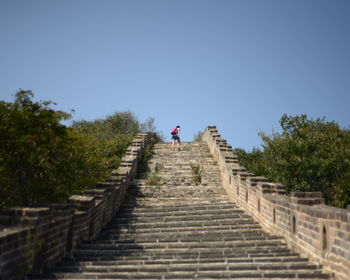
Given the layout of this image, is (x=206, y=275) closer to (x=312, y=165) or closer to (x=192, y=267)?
(x=192, y=267)

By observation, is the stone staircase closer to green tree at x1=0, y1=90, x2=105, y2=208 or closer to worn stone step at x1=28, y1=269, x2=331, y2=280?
worn stone step at x1=28, y1=269, x2=331, y2=280

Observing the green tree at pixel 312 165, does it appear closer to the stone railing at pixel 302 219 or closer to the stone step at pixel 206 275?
the stone railing at pixel 302 219

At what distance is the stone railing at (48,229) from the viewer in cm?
558

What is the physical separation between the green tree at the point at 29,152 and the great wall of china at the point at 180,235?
3.30 feet

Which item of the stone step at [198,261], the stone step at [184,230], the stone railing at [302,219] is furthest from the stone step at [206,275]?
the stone step at [184,230]

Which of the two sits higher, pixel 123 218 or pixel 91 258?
pixel 123 218

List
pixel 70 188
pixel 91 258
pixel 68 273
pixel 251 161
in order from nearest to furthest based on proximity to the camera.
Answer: pixel 68 273
pixel 91 258
pixel 70 188
pixel 251 161

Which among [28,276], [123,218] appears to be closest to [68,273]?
[28,276]

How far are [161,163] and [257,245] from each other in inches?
384

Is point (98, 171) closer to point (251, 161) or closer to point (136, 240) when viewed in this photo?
point (136, 240)

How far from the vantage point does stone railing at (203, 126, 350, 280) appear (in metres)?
5.83

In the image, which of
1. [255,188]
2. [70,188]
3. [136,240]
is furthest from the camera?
[70,188]

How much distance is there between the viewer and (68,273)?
640 cm

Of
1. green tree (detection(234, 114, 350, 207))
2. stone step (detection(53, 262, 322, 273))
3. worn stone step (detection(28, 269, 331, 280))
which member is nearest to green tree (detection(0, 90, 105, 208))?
stone step (detection(53, 262, 322, 273))
